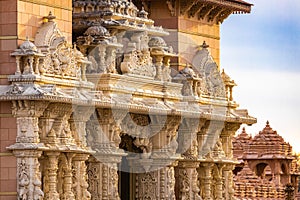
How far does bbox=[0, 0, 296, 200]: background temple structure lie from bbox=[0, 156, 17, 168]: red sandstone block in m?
0.02

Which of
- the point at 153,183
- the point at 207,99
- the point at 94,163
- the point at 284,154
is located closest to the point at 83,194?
the point at 94,163

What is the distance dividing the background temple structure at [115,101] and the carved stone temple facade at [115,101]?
2 centimetres

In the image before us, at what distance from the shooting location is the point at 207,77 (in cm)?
3300

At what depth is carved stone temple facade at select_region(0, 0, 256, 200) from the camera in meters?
27.2

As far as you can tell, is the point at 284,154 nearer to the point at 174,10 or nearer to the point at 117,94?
the point at 174,10

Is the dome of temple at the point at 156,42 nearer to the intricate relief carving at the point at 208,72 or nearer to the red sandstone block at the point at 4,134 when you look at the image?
the intricate relief carving at the point at 208,72

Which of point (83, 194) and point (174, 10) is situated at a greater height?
point (174, 10)

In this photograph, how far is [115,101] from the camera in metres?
28.8

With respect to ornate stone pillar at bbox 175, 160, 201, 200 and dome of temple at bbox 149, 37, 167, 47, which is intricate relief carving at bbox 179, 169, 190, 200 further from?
dome of temple at bbox 149, 37, 167, 47

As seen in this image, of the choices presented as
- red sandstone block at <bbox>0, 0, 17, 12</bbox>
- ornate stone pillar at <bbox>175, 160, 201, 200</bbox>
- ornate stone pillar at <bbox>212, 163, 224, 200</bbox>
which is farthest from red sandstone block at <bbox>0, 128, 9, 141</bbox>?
ornate stone pillar at <bbox>212, 163, 224, 200</bbox>

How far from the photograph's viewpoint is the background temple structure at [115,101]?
89.1 ft

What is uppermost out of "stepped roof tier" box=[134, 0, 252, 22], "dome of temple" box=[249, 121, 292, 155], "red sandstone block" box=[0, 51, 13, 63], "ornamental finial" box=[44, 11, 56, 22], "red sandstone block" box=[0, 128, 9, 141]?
"stepped roof tier" box=[134, 0, 252, 22]

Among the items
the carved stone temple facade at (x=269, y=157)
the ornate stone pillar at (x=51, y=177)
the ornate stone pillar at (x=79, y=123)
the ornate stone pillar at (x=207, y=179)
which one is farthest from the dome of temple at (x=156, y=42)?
the carved stone temple facade at (x=269, y=157)

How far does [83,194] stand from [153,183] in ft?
10.2
